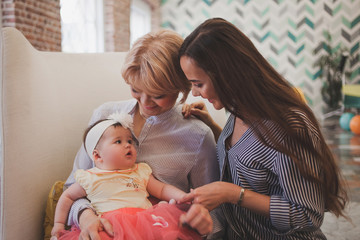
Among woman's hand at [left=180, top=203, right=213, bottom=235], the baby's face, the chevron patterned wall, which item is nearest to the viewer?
woman's hand at [left=180, top=203, right=213, bottom=235]

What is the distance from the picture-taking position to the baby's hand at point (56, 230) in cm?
123

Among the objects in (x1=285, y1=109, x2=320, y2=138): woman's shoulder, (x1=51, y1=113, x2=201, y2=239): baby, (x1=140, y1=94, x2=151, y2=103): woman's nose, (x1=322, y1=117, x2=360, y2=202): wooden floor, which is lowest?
(x1=322, y1=117, x2=360, y2=202): wooden floor

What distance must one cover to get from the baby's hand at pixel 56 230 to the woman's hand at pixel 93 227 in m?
0.15

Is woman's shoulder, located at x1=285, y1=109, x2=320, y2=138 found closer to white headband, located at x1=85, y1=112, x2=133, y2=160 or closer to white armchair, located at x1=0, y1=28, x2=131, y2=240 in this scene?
white headband, located at x1=85, y1=112, x2=133, y2=160

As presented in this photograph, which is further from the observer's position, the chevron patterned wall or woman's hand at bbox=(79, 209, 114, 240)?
the chevron patterned wall

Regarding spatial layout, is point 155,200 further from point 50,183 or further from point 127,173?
point 50,183

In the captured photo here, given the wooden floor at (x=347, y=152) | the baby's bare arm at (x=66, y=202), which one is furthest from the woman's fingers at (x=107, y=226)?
the wooden floor at (x=347, y=152)

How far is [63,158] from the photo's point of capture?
1588 millimetres

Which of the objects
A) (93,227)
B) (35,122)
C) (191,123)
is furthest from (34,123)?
(191,123)

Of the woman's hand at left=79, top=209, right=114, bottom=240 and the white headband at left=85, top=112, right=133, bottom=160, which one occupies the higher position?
the white headband at left=85, top=112, right=133, bottom=160

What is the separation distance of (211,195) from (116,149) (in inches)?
16.6

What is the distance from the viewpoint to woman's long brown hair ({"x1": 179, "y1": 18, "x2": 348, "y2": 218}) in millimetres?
1066

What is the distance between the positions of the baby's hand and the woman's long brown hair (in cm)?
77

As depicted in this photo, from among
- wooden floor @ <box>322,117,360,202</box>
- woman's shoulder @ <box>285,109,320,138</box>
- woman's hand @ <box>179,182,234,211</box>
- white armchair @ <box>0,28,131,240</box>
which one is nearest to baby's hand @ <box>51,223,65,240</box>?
white armchair @ <box>0,28,131,240</box>
